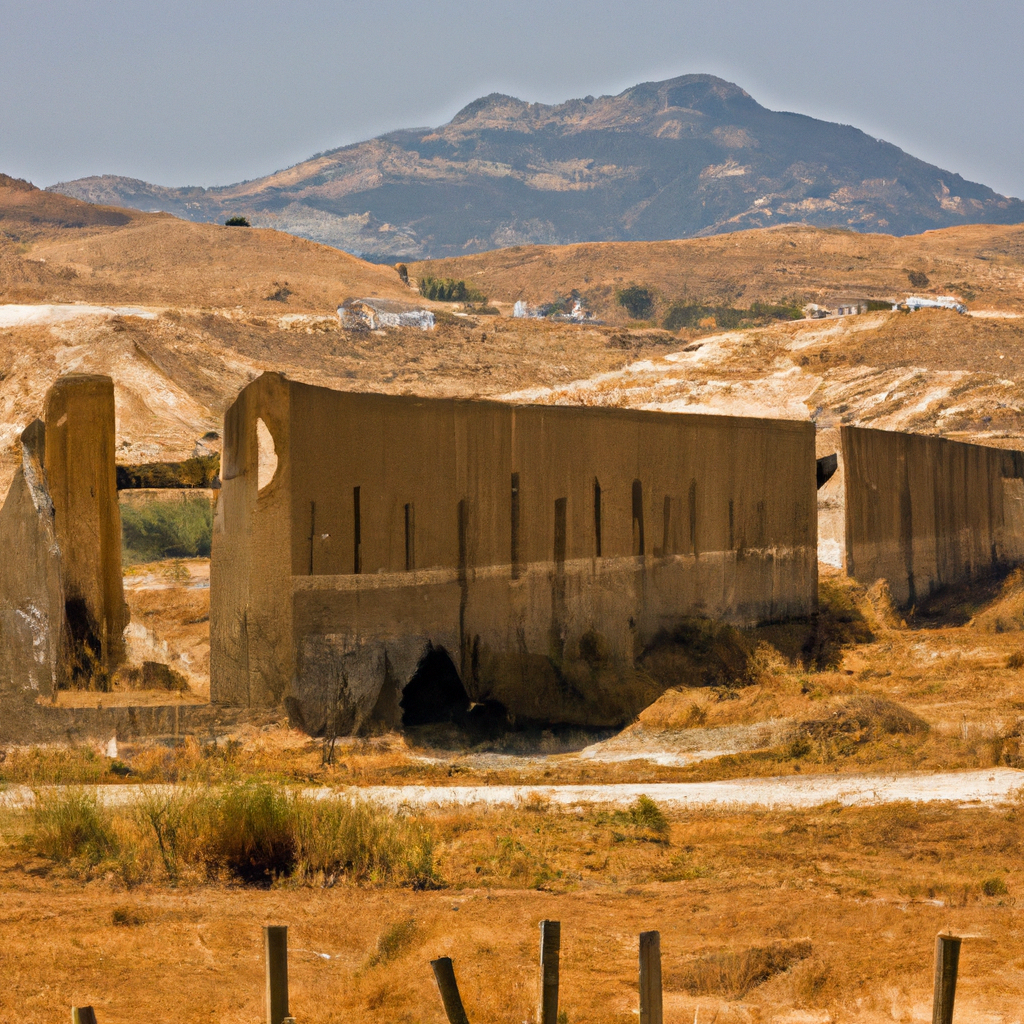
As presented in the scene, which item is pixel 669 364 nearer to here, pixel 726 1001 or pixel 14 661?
pixel 14 661

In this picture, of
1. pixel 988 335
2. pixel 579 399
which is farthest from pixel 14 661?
pixel 988 335

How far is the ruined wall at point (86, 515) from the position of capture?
995cm

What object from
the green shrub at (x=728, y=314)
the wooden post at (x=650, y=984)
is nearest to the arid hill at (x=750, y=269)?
the green shrub at (x=728, y=314)

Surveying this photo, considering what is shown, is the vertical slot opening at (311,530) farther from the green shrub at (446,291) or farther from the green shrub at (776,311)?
the green shrub at (446,291)

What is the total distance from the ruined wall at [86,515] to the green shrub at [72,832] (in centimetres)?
306

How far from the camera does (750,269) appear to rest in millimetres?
106250

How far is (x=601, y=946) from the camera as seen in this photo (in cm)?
554

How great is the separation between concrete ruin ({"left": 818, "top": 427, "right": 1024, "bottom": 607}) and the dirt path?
26.4ft

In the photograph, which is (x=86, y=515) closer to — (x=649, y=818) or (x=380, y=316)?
(x=649, y=818)

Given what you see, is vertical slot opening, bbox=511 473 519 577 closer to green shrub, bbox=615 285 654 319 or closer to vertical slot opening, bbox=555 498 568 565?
vertical slot opening, bbox=555 498 568 565

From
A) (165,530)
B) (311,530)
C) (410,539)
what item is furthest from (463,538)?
(165,530)

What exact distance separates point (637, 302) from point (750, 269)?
47.4 feet

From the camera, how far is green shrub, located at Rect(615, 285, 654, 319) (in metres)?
97.1

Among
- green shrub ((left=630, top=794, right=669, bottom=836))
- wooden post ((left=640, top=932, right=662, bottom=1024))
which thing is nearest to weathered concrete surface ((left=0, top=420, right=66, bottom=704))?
green shrub ((left=630, top=794, right=669, bottom=836))
